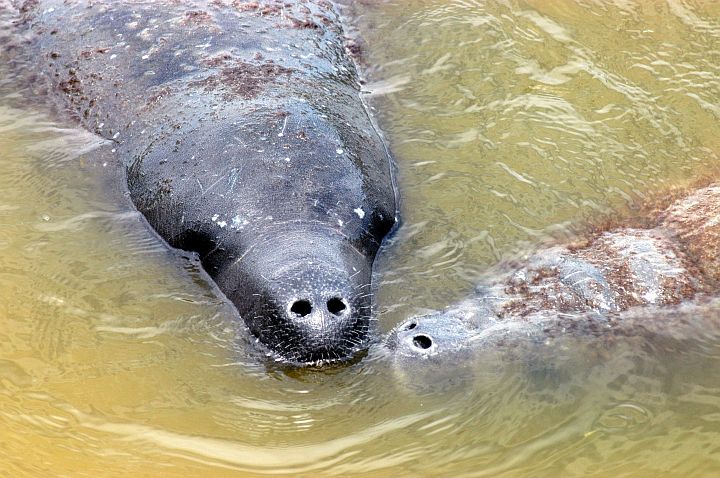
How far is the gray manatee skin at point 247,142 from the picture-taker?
577 centimetres

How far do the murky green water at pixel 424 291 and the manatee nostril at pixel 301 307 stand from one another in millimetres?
380

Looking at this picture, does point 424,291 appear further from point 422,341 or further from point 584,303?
point 584,303

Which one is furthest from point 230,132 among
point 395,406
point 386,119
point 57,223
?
point 395,406

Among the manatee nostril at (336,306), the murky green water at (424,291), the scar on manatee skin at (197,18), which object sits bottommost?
the murky green water at (424,291)

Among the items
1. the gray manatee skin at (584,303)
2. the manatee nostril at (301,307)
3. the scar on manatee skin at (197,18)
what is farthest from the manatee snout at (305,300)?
the scar on manatee skin at (197,18)

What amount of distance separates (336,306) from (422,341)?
22.8 inches

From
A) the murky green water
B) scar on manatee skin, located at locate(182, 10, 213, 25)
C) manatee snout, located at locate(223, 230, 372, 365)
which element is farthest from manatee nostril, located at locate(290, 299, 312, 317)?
scar on manatee skin, located at locate(182, 10, 213, 25)

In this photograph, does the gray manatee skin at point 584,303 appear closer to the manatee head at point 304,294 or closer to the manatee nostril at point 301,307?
the manatee head at point 304,294

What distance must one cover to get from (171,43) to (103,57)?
663mm

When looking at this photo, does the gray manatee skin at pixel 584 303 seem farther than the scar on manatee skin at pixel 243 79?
No

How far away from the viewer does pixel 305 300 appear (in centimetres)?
559

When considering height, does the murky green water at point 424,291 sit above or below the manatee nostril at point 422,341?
below

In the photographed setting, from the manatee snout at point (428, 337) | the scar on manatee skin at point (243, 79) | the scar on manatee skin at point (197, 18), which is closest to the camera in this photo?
the manatee snout at point (428, 337)

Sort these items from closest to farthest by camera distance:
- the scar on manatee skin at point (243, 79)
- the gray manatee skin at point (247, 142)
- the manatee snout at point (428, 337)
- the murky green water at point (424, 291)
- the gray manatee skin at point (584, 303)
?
the murky green water at point (424, 291) → the manatee snout at point (428, 337) → the gray manatee skin at point (584, 303) → the gray manatee skin at point (247, 142) → the scar on manatee skin at point (243, 79)
